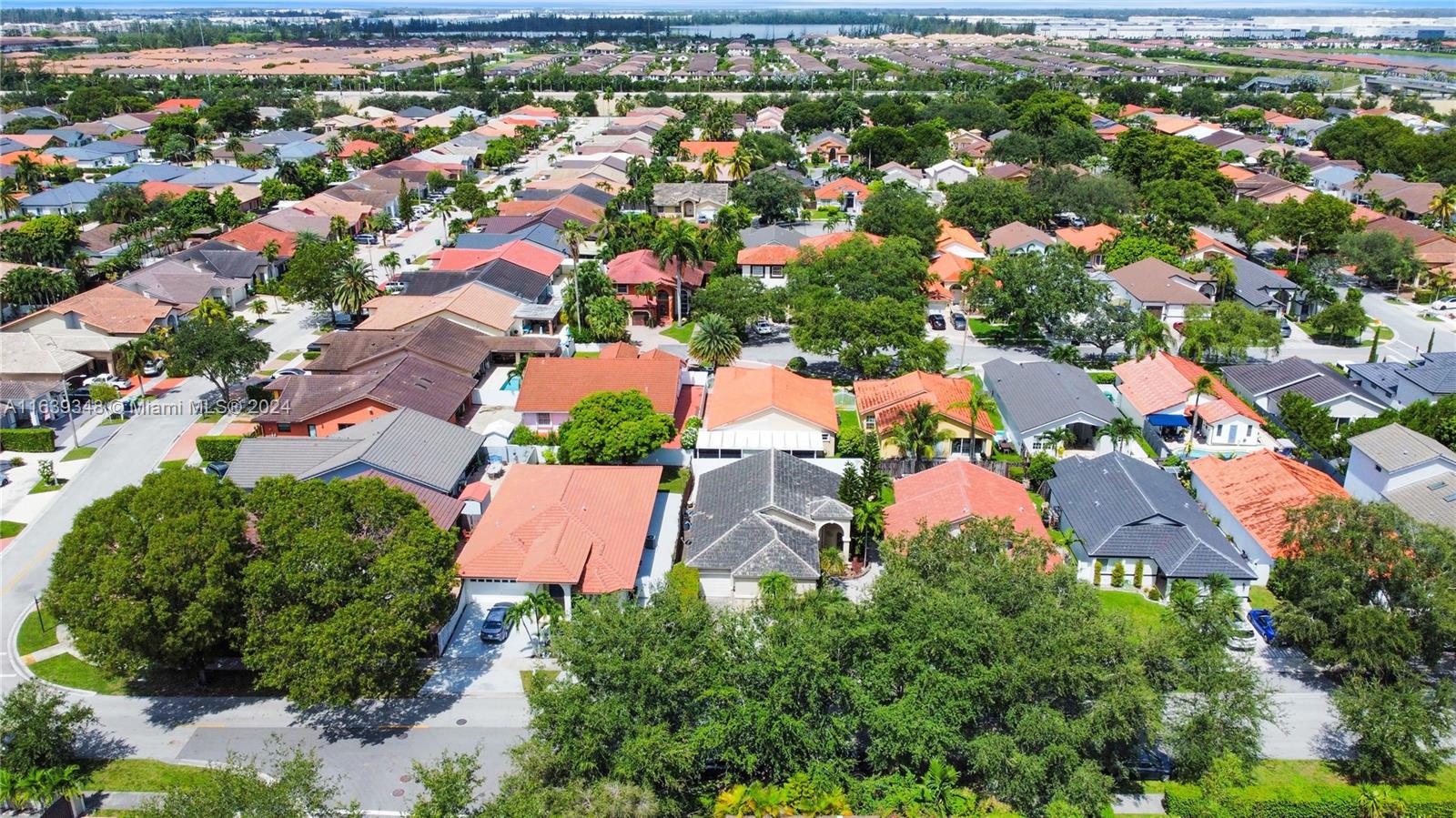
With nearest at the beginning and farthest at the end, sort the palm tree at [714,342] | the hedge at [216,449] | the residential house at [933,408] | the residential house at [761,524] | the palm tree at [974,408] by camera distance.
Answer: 1. the residential house at [761,524]
2. the palm tree at [974,408]
3. the hedge at [216,449]
4. the residential house at [933,408]
5. the palm tree at [714,342]

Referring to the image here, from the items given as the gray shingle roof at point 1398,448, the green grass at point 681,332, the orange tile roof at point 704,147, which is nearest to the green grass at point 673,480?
the green grass at point 681,332

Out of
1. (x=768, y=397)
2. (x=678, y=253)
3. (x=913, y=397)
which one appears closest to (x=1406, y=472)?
(x=913, y=397)

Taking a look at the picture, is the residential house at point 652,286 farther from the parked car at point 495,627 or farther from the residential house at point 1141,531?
the parked car at point 495,627

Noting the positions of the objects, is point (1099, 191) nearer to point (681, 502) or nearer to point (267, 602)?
point (681, 502)

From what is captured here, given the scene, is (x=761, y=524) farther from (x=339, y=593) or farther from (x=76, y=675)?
(x=76, y=675)

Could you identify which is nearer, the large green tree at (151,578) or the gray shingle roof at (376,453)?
the large green tree at (151,578)

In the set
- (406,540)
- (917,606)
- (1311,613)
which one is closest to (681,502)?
(406,540)
